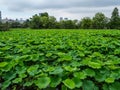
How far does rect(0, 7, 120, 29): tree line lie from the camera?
184ft

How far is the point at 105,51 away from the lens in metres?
4.04

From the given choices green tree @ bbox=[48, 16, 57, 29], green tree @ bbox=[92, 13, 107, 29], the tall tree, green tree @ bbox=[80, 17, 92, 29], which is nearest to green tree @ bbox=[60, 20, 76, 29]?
green tree @ bbox=[48, 16, 57, 29]

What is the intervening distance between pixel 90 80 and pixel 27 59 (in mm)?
840

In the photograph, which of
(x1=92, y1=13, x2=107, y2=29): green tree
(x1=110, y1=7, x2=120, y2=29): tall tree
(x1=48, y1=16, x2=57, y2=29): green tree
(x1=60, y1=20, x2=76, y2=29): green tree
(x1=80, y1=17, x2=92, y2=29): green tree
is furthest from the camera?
(x1=80, y1=17, x2=92, y2=29): green tree

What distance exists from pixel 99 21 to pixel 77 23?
5994 mm

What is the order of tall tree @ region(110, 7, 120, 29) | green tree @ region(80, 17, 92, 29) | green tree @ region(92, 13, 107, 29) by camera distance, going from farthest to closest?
green tree @ region(80, 17, 92, 29) < green tree @ region(92, 13, 107, 29) < tall tree @ region(110, 7, 120, 29)

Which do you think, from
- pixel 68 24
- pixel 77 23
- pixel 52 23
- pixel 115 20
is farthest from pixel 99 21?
pixel 52 23

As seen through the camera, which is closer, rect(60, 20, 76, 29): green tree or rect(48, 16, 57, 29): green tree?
rect(48, 16, 57, 29): green tree

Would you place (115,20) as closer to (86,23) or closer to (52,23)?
(86,23)

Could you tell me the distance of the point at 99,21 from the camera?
60188mm

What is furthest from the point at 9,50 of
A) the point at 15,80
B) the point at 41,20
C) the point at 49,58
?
the point at 41,20

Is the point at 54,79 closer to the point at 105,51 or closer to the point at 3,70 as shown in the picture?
the point at 3,70

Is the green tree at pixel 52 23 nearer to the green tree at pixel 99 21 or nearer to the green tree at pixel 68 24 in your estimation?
the green tree at pixel 68 24

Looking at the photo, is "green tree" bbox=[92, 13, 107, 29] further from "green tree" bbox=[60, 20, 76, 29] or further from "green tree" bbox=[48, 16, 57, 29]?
"green tree" bbox=[48, 16, 57, 29]
